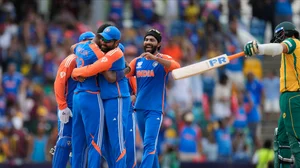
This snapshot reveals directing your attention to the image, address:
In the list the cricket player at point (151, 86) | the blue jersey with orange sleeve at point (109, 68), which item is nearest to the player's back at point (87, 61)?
the blue jersey with orange sleeve at point (109, 68)

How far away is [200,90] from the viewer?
2620cm

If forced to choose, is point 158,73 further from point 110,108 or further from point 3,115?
point 3,115

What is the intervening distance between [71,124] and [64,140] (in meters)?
0.30

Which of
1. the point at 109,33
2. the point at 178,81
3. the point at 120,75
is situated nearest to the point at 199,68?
the point at 120,75

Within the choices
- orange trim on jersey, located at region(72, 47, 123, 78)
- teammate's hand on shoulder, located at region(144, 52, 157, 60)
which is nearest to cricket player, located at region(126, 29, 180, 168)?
teammate's hand on shoulder, located at region(144, 52, 157, 60)

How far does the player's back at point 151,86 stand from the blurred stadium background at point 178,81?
6412mm

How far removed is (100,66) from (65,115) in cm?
132

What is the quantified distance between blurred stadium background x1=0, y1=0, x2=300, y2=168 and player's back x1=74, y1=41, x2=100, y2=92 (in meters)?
7.60

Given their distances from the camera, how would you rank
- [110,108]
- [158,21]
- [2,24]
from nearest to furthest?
[110,108]
[2,24]
[158,21]

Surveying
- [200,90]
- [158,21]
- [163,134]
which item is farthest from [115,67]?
[158,21]

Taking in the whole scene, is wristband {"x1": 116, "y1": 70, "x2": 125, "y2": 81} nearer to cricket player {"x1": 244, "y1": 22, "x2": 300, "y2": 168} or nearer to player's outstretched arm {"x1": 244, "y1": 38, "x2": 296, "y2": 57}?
player's outstretched arm {"x1": 244, "y1": 38, "x2": 296, "y2": 57}

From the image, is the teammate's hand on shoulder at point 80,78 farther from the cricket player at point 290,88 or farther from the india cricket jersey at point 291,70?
the india cricket jersey at point 291,70

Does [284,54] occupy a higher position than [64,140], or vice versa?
[284,54]

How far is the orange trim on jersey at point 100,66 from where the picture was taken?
14992 mm
